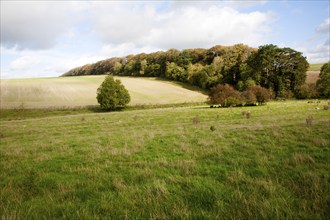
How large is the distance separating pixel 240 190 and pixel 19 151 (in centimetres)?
1256

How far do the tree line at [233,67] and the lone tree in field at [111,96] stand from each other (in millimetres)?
31212

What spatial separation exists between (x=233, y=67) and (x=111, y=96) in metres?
48.2

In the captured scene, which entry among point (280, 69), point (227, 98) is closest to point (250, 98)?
point (227, 98)

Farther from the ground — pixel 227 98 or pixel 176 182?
pixel 227 98

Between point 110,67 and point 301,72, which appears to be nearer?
point 301,72

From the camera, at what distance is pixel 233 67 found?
278 ft

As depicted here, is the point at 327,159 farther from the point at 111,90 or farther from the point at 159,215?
the point at 111,90

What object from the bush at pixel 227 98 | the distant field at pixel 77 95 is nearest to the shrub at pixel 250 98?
the bush at pixel 227 98

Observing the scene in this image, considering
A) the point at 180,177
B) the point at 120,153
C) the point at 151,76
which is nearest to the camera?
the point at 180,177

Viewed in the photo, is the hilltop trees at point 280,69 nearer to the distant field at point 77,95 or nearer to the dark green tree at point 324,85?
the dark green tree at point 324,85

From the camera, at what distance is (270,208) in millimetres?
5004

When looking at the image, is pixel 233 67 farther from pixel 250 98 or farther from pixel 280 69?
pixel 250 98

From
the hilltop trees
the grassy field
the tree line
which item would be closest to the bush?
the tree line

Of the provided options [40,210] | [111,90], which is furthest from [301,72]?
[40,210]
